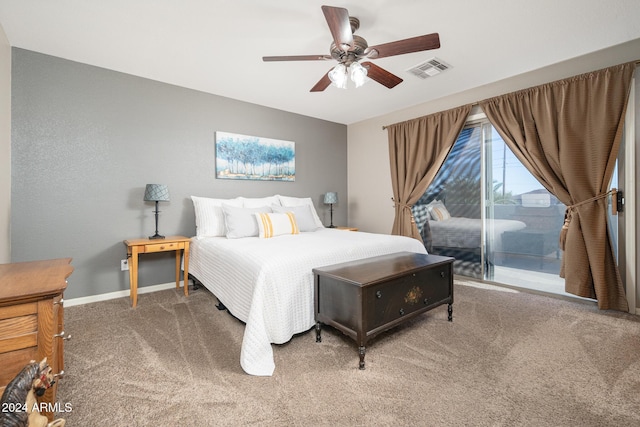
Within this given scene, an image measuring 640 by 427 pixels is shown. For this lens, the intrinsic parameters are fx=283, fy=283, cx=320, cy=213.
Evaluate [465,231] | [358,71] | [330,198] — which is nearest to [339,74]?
[358,71]

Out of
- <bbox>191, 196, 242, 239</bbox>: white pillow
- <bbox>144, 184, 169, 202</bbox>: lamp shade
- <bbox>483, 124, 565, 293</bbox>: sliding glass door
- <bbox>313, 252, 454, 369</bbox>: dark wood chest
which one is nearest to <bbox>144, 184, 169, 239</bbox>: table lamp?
<bbox>144, 184, 169, 202</bbox>: lamp shade

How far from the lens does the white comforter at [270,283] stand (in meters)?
1.78

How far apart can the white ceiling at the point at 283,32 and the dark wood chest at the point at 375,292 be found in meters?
1.91

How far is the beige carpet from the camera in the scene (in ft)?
4.49

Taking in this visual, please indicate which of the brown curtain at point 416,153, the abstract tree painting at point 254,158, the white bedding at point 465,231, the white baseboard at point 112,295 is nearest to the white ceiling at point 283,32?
the brown curtain at point 416,153

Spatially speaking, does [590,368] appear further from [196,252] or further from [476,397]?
[196,252]

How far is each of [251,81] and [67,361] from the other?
3001 millimetres

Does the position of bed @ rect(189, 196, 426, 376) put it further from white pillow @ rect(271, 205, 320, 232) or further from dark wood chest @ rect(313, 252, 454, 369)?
white pillow @ rect(271, 205, 320, 232)

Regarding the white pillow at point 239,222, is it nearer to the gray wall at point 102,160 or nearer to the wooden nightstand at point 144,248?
the wooden nightstand at point 144,248

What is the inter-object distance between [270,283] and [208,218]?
1747 millimetres

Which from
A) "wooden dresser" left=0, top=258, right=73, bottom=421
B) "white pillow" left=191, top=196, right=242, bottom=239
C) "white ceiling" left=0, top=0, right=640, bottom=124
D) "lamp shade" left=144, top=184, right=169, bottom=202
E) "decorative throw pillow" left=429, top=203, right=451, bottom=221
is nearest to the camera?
"wooden dresser" left=0, top=258, right=73, bottom=421

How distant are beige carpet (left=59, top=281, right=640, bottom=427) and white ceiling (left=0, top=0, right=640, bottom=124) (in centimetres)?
244

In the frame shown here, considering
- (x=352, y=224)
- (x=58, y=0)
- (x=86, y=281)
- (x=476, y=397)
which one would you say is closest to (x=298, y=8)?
(x=58, y=0)

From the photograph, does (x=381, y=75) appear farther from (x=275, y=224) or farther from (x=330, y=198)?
(x=330, y=198)
